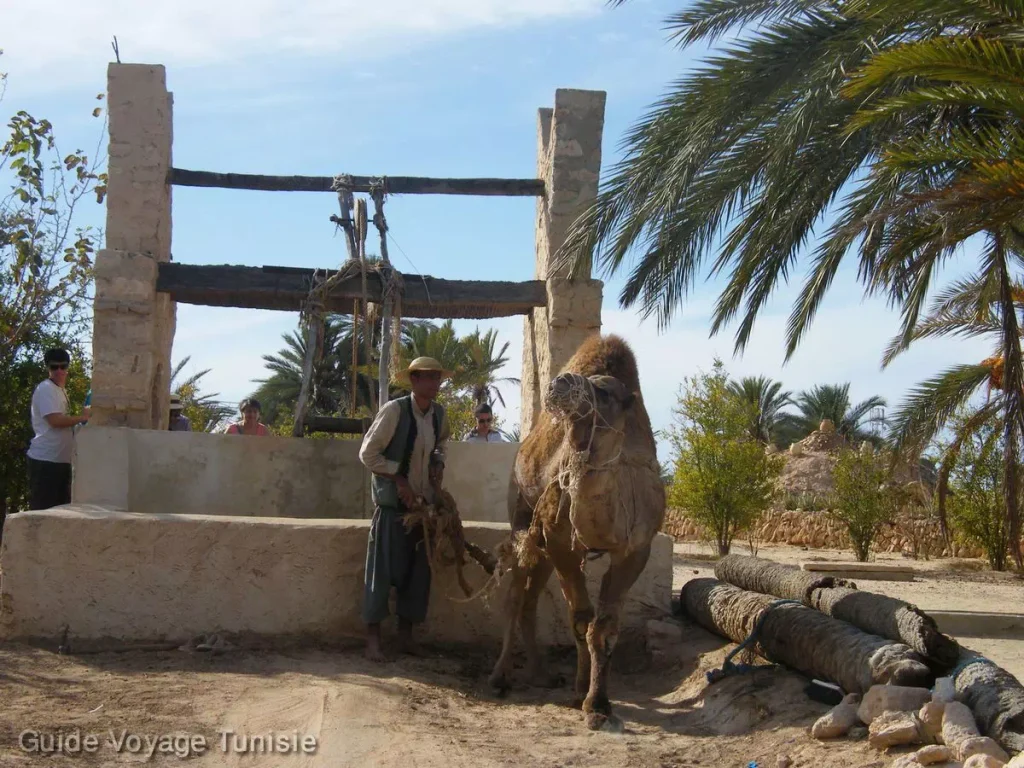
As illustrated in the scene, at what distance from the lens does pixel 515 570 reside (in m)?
6.18

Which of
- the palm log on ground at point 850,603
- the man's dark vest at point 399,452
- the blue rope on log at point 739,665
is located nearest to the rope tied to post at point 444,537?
the man's dark vest at point 399,452

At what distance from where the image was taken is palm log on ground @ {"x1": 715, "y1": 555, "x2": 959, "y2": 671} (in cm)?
489

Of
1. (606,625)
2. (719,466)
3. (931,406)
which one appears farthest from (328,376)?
(606,625)

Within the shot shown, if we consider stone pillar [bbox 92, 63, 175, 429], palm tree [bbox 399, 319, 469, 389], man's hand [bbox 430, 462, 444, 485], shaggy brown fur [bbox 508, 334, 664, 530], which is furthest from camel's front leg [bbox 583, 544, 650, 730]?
palm tree [bbox 399, 319, 469, 389]

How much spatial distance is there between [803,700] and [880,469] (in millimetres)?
11561

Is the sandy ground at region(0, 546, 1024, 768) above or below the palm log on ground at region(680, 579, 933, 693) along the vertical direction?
below

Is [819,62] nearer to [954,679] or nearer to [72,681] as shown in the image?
[954,679]

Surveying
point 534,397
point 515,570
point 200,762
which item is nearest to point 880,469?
point 534,397

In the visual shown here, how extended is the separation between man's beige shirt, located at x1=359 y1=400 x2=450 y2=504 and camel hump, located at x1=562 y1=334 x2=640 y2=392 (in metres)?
1.12

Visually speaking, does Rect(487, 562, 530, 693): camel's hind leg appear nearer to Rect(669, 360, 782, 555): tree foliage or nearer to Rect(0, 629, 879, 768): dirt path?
Rect(0, 629, 879, 768): dirt path

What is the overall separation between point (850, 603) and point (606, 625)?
1.40 metres

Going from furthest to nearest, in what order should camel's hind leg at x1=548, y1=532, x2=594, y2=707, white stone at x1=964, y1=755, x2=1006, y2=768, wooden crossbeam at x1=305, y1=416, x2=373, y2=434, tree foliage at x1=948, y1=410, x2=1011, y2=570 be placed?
tree foliage at x1=948, y1=410, x2=1011, y2=570 → wooden crossbeam at x1=305, y1=416, x2=373, y2=434 → camel's hind leg at x1=548, y1=532, x2=594, y2=707 → white stone at x1=964, y1=755, x2=1006, y2=768

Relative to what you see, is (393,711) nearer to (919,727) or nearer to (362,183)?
(919,727)

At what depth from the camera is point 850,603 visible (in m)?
5.75
